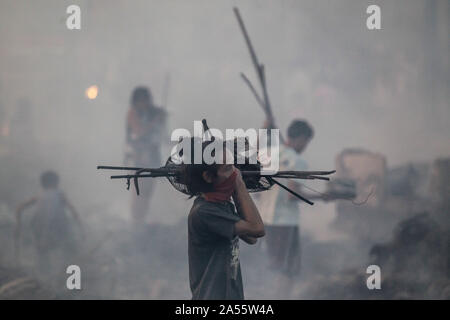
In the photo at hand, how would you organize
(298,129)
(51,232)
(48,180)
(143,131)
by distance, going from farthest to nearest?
(143,131) → (48,180) → (51,232) → (298,129)

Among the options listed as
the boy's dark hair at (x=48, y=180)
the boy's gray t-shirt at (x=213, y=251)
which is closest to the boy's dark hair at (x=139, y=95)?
the boy's dark hair at (x=48, y=180)

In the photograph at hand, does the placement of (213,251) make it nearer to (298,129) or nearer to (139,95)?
(298,129)

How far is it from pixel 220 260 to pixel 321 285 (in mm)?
4216

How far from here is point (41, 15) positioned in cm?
841

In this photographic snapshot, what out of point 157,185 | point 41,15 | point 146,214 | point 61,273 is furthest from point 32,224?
point 41,15

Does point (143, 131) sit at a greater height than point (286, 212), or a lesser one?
greater

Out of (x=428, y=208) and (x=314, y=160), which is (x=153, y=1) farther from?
(x=428, y=208)

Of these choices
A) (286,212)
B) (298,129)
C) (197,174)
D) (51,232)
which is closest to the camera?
(197,174)

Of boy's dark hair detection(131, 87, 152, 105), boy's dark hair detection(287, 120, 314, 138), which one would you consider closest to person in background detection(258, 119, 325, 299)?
boy's dark hair detection(287, 120, 314, 138)

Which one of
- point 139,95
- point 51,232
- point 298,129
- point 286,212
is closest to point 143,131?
point 139,95

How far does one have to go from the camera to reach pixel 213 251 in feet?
7.99

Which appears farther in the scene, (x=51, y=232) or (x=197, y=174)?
(x=51, y=232)

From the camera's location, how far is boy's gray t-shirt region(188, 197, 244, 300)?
2334mm

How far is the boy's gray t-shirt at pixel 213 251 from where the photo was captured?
2.33 meters
